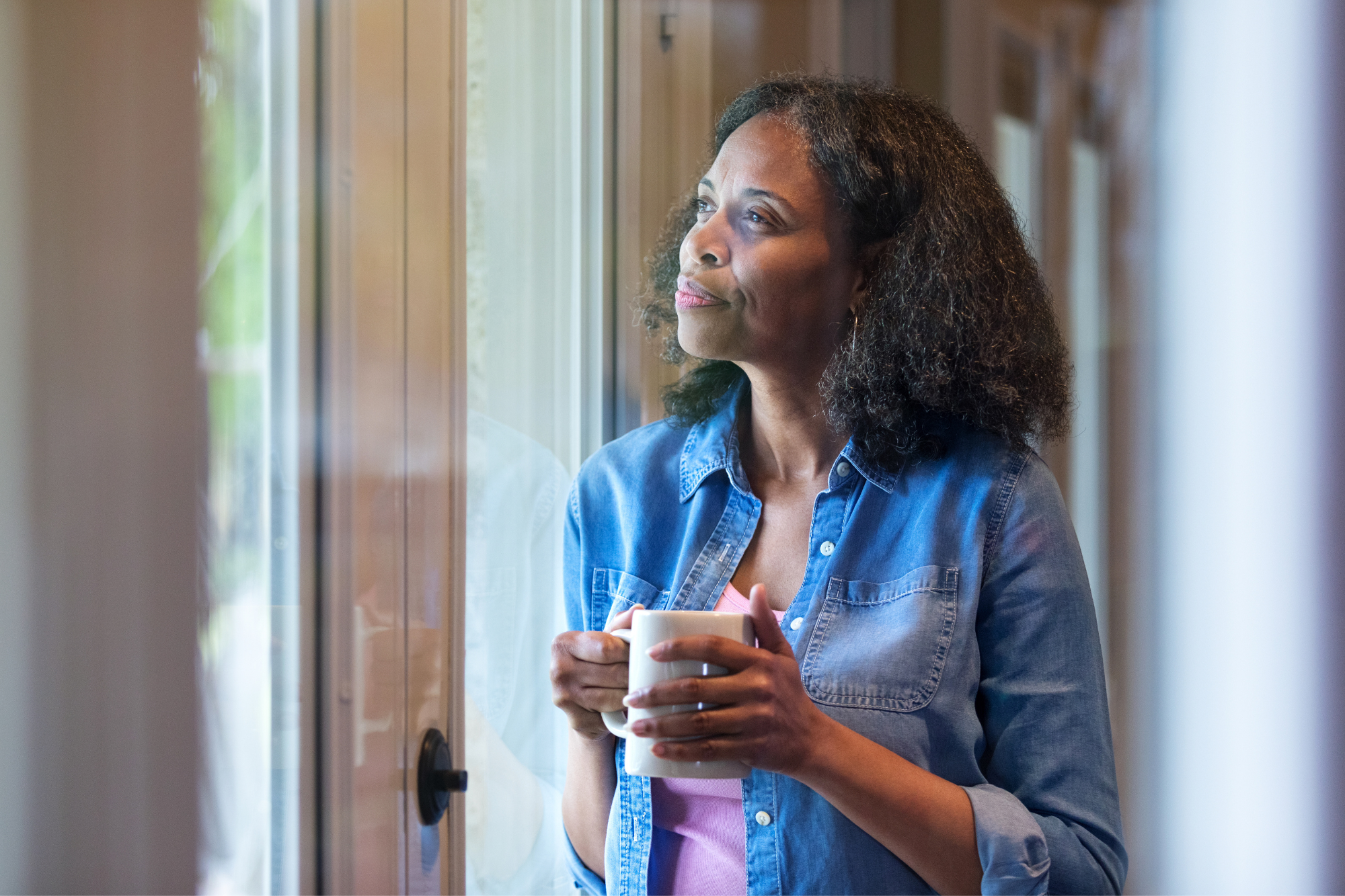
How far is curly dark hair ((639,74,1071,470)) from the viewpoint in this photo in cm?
71

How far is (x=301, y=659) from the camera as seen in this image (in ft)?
1.84

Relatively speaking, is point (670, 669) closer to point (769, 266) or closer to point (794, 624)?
point (794, 624)

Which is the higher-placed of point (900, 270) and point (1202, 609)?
point (900, 270)

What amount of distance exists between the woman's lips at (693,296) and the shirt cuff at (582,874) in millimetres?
411

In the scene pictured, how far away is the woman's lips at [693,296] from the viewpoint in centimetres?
69

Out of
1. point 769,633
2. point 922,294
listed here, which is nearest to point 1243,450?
point 922,294

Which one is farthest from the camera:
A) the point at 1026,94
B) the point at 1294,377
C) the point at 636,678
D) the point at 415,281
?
the point at 1026,94

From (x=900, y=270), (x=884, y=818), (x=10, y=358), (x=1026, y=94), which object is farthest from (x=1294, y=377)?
(x=10, y=358)

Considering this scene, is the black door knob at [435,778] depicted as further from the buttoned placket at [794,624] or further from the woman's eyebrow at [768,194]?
the woman's eyebrow at [768,194]

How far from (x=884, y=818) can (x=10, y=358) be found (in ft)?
1.70

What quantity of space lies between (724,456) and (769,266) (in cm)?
15

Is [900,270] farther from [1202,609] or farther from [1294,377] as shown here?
[1202,609]

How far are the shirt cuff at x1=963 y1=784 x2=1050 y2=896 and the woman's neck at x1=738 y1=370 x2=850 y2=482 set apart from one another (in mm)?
257

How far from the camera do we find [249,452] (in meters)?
0.51
